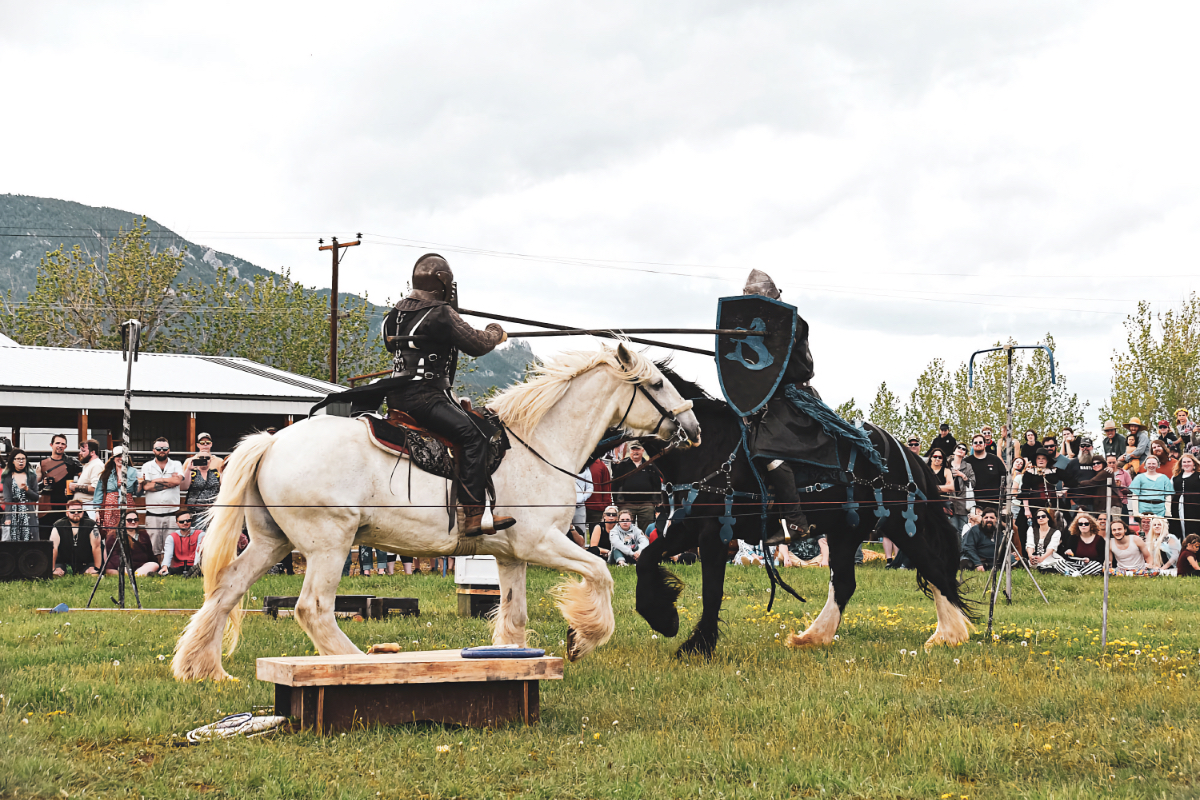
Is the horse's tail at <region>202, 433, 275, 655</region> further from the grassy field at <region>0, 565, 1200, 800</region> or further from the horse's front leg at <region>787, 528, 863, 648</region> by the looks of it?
the horse's front leg at <region>787, 528, 863, 648</region>

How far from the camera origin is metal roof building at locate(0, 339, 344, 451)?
2720 cm

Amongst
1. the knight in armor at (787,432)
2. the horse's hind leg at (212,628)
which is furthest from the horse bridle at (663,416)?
the horse's hind leg at (212,628)

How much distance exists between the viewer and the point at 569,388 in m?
8.60

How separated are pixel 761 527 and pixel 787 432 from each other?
84 cm

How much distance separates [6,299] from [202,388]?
2792 centimetres

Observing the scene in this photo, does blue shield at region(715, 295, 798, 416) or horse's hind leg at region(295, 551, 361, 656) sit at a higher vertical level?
blue shield at region(715, 295, 798, 416)

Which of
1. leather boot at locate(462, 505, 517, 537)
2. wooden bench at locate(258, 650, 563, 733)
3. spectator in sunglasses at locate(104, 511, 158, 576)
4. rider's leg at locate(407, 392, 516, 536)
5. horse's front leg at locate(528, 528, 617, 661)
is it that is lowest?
spectator in sunglasses at locate(104, 511, 158, 576)

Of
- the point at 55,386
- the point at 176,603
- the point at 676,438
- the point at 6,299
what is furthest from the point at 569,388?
the point at 6,299

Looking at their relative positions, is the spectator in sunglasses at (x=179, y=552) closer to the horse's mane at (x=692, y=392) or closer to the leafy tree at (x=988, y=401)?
the horse's mane at (x=692, y=392)

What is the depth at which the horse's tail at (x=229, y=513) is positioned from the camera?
7.48 m

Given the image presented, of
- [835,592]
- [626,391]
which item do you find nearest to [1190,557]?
[835,592]

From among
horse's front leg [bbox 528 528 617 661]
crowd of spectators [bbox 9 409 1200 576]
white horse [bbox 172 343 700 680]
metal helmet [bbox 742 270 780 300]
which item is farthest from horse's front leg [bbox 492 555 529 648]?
crowd of spectators [bbox 9 409 1200 576]

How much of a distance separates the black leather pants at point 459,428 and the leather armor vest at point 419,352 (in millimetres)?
110

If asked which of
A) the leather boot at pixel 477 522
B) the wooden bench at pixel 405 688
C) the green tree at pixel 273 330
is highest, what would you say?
the green tree at pixel 273 330
